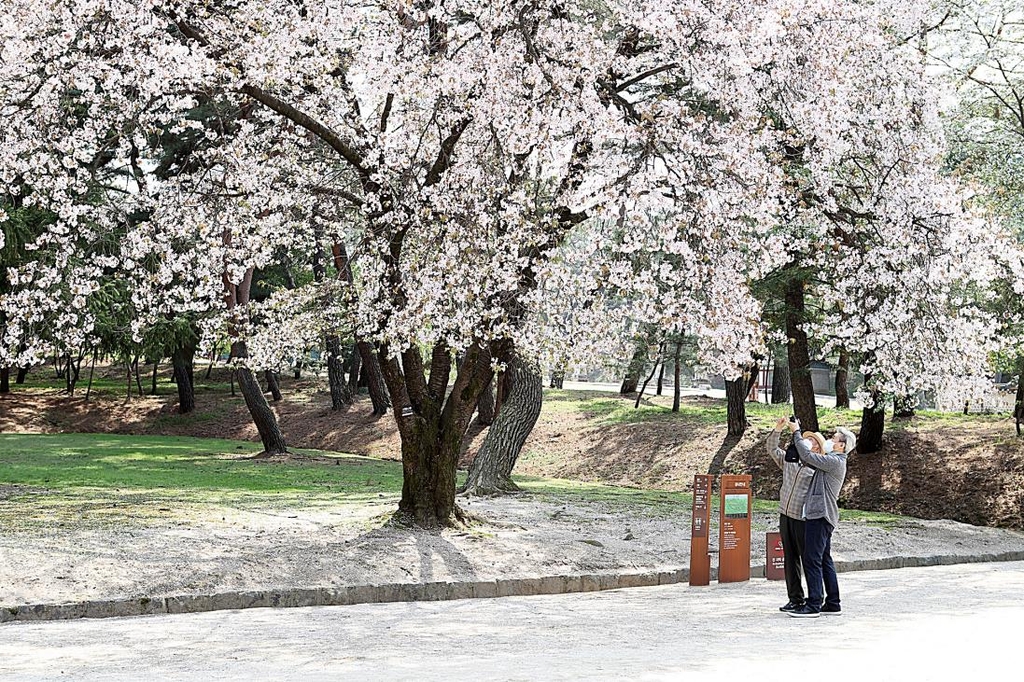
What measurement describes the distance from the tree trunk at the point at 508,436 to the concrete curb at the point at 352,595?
715cm

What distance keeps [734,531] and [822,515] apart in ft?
8.37

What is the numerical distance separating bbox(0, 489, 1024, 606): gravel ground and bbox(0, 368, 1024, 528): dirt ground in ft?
20.6

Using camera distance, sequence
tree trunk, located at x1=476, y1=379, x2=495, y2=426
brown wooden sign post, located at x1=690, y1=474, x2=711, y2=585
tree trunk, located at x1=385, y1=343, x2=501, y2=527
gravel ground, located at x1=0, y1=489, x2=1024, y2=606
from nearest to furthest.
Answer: gravel ground, located at x1=0, y1=489, x2=1024, y2=606 → brown wooden sign post, located at x1=690, y1=474, x2=711, y2=585 → tree trunk, located at x1=385, y1=343, x2=501, y2=527 → tree trunk, located at x1=476, y1=379, x2=495, y2=426

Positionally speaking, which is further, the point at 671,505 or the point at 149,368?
the point at 149,368

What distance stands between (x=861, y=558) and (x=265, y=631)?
28.2ft

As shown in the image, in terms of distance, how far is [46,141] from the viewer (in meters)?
12.8

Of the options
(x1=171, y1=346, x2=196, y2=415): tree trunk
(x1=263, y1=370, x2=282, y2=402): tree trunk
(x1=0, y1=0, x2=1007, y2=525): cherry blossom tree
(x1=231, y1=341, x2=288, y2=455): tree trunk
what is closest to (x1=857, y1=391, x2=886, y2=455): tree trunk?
(x1=0, y1=0, x2=1007, y2=525): cherry blossom tree

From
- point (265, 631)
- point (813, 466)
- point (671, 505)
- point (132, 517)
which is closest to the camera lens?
point (265, 631)

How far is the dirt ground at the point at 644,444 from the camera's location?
73.8ft

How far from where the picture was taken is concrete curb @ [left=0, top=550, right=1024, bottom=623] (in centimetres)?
902

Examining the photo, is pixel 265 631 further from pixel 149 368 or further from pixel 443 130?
pixel 149 368

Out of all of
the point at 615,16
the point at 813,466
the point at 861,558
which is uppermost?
the point at 615,16

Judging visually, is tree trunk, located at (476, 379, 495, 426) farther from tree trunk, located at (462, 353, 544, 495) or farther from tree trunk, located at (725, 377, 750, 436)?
tree trunk, located at (462, 353, 544, 495)

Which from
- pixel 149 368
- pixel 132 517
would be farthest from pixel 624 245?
pixel 149 368
